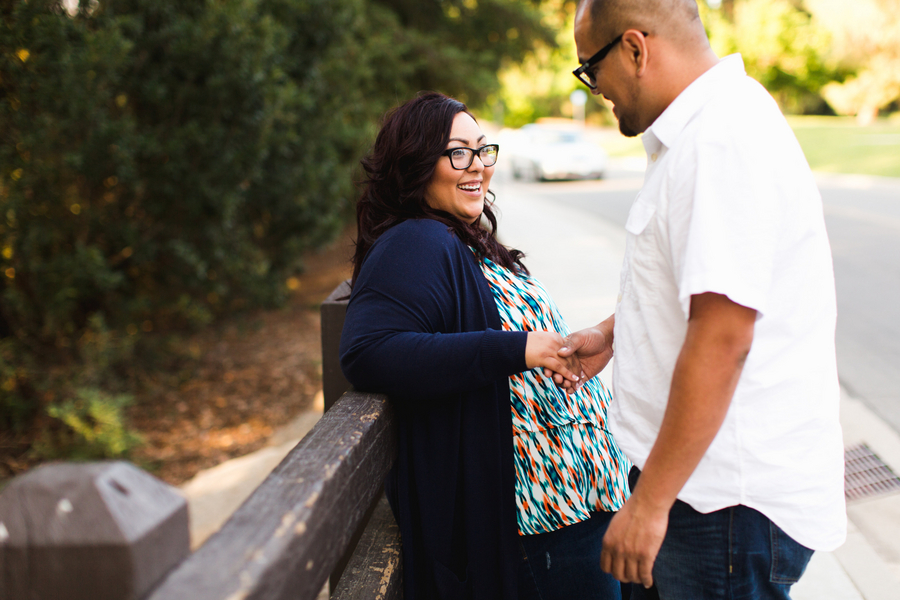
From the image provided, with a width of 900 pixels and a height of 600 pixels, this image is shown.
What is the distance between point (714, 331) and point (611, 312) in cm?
514

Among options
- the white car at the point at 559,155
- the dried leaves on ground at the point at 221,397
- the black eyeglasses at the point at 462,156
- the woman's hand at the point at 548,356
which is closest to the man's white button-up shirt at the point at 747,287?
the woman's hand at the point at 548,356

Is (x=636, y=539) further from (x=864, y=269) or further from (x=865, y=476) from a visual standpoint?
(x=864, y=269)

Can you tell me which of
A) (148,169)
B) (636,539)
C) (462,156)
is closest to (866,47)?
(148,169)

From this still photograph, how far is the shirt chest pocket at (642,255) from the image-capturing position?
3.97 ft

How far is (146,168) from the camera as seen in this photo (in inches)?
176

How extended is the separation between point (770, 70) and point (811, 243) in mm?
44692

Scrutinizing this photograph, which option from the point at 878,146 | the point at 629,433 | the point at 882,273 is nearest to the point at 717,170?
the point at 629,433

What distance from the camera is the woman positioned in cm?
153

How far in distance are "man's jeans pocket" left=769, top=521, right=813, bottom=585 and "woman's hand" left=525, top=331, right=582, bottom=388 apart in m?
0.59

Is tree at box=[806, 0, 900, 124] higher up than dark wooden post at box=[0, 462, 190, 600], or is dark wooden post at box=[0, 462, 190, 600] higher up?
tree at box=[806, 0, 900, 124]

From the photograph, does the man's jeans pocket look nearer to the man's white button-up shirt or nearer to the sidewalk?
the man's white button-up shirt

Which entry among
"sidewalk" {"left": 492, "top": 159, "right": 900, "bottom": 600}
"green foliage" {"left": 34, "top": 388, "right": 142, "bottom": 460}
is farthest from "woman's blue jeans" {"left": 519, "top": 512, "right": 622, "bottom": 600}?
"green foliage" {"left": 34, "top": 388, "right": 142, "bottom": 460}

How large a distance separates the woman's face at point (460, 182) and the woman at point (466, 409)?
0.02 metres

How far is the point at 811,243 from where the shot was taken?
1.12 m
